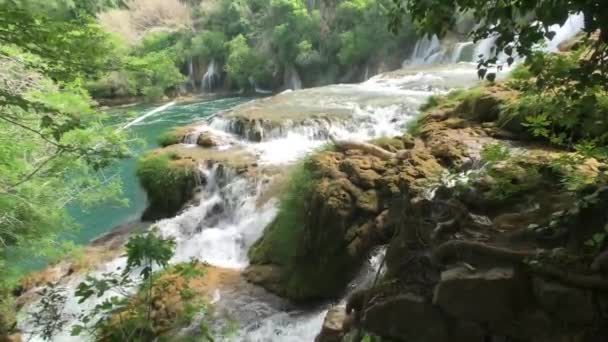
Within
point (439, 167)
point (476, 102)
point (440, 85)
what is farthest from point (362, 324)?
point (440, 85)

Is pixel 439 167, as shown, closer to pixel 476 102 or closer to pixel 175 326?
pixel 476 102

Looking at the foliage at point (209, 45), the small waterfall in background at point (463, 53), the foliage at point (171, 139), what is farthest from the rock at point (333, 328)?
the foliage at point (209, 45)

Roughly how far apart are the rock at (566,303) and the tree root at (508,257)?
4 cm

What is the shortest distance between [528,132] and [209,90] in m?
27.2

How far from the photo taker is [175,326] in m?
5.56

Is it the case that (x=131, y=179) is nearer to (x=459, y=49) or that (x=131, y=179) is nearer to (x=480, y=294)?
(x=459, y=49)

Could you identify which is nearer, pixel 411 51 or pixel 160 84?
pixel 411 51

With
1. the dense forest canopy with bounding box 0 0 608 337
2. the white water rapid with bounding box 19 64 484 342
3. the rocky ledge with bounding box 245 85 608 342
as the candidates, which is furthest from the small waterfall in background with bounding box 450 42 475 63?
the rocky ledge with bounding box 245 85 608 342

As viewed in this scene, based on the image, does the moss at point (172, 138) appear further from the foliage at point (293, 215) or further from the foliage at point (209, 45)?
the foliage at point (209, 45)

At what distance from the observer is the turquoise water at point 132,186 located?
440 inches

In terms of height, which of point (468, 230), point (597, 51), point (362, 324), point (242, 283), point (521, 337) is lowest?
point (242, 283)

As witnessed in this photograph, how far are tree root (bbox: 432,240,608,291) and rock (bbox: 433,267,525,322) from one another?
98 millimetres

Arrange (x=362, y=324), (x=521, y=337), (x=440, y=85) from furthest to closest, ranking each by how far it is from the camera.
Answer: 1. (x=440, y=85)
2. (x=362, y=324)
3. (x=521, y=337)

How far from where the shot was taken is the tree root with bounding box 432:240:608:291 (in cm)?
251
